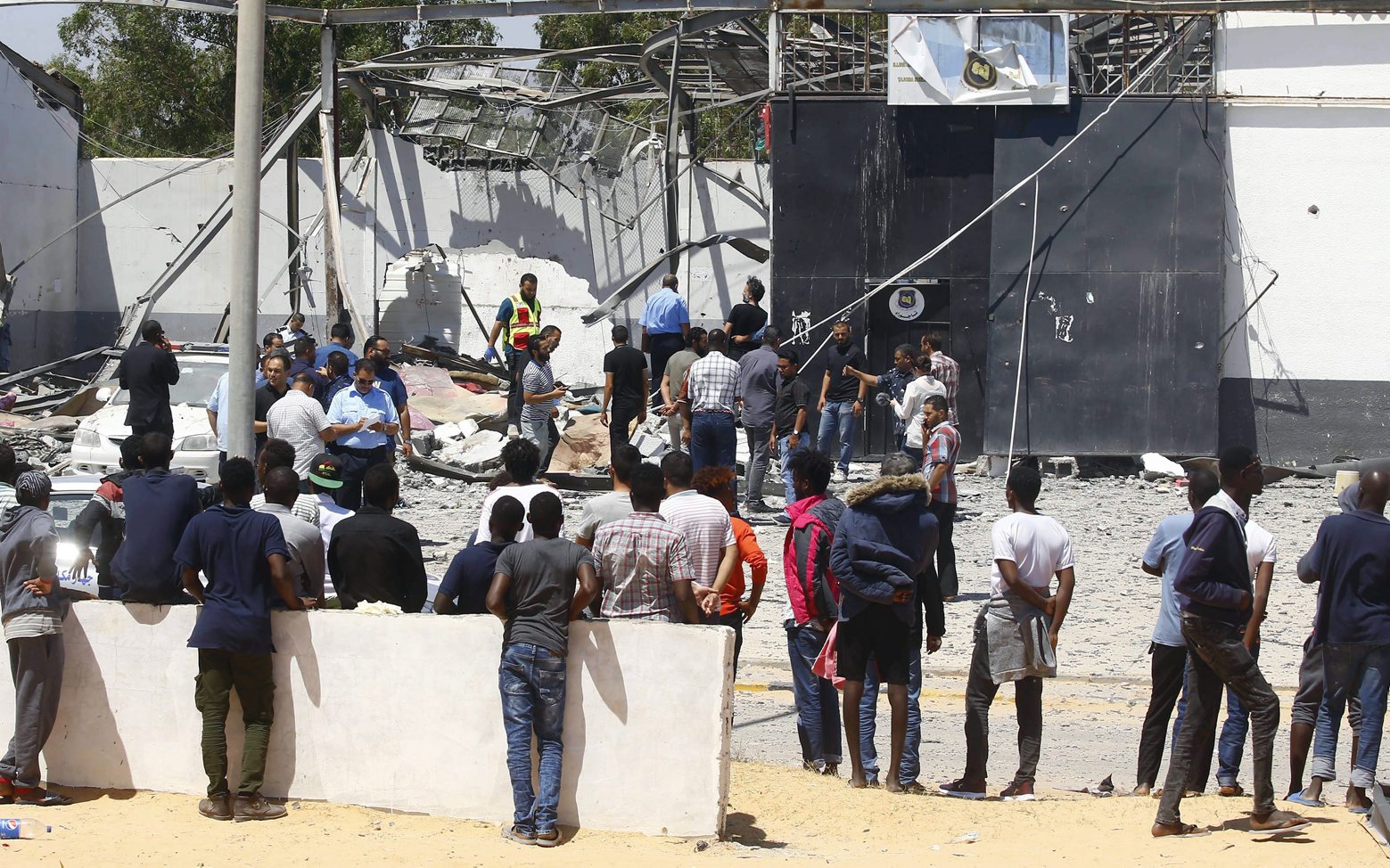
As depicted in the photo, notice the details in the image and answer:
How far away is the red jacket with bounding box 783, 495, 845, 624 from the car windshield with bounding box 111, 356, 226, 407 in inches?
387

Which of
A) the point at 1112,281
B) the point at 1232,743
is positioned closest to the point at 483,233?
the point at 1112,281

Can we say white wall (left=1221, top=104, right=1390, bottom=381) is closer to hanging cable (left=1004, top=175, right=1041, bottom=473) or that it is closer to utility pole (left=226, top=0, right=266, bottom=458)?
hanging cable (left=1004, top=175, right=1041, bottom=473)

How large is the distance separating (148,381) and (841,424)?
22.6 feet

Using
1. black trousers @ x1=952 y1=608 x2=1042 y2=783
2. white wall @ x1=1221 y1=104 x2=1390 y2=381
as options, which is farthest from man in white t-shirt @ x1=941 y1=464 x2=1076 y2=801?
white wall @ x1=1221 y1=104 x2=1390 y2=381

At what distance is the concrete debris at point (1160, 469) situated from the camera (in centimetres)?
1733

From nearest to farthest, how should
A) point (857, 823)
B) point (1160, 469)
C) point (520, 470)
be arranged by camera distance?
point (857, 823), point (520, 470), point (1160, 469)

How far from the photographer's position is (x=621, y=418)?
13742 mm

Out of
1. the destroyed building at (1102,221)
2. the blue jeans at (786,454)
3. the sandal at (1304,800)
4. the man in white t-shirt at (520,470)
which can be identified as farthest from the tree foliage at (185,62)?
the sandal at (1304,800)

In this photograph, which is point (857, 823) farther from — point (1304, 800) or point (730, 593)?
point (1304, 800)

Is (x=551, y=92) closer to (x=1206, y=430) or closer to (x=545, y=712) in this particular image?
(x=1206, y=430)

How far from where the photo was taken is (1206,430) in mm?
17703

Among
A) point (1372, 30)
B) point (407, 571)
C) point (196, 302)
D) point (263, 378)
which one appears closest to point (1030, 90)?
point (1372, 30)

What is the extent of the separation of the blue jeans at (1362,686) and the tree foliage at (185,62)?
26605mm

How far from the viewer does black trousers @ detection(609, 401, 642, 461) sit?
1371 cm
